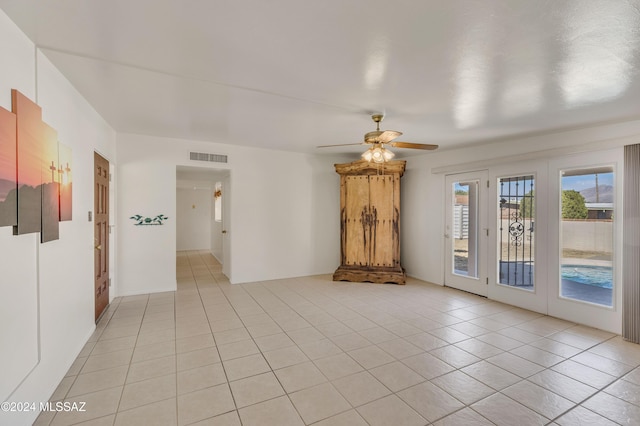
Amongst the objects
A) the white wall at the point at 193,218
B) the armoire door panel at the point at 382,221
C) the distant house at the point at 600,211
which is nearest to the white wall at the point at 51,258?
the armoire door panel at the point at 382,221

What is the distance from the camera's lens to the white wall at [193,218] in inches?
405

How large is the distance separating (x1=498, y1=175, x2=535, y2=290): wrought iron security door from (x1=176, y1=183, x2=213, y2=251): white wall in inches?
341

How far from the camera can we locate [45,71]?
2.25m

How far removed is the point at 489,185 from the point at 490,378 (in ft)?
10.8

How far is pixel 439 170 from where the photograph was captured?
5.61 m

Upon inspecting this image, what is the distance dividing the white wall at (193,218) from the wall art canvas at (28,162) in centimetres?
837

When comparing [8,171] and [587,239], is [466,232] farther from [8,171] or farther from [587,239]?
[8,171]

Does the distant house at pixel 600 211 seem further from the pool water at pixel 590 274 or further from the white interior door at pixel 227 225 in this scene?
the white interior door at pixel 227 225

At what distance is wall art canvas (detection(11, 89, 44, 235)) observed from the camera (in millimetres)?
1768

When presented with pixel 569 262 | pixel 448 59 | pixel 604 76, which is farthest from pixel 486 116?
pixel 569 262

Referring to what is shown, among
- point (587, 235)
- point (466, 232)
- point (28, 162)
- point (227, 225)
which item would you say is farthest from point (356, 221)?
point (28, 162)

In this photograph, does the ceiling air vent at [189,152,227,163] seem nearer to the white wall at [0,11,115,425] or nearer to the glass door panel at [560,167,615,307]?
the white wall at [0,11,115,425]

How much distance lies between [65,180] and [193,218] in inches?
328

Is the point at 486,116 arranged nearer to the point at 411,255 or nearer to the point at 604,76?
the point at 604,76
